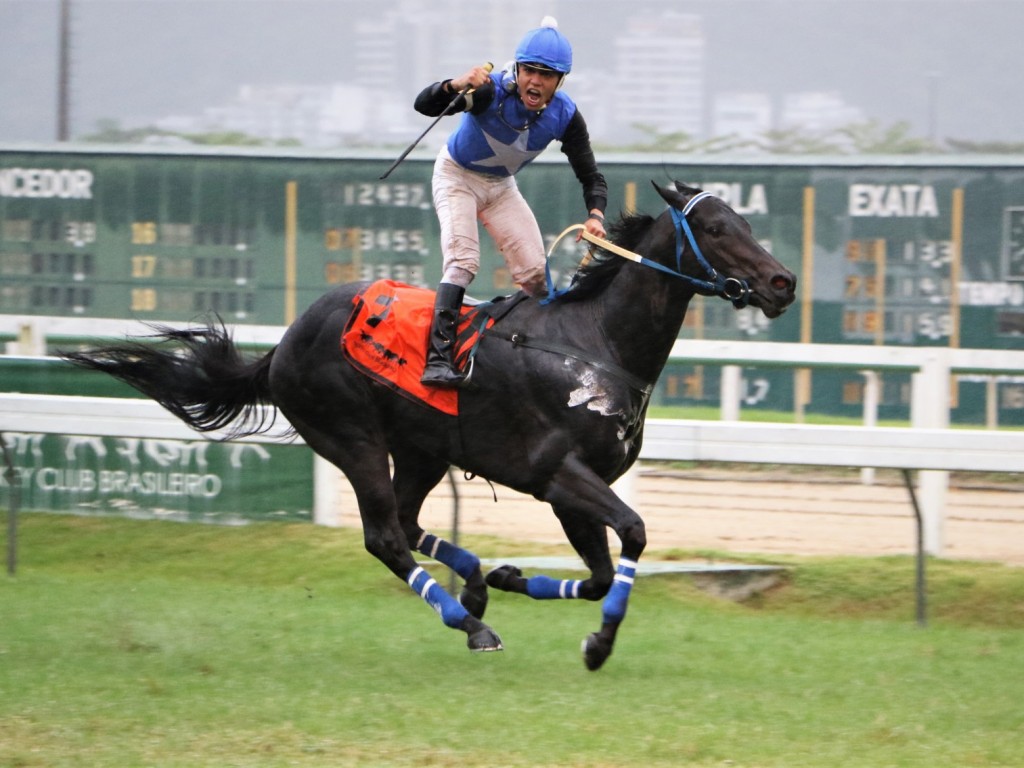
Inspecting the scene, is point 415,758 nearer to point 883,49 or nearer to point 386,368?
point 386,368

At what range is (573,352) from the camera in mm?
6363

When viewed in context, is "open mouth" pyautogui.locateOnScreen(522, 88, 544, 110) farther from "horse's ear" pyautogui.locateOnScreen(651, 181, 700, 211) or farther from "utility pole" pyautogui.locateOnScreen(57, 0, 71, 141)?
"utility pole" pyautogui.locateOnScreen(57, 0, 71, 141)

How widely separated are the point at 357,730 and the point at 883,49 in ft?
477

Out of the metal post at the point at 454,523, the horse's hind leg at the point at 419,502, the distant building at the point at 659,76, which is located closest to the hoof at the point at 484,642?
the horse's hind leg at the point at 419,502

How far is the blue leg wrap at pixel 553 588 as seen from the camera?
253 inches

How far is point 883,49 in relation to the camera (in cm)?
14238

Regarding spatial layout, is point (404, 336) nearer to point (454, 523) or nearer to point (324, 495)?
point (454, 523)

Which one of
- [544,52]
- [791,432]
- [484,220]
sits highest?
[544,52]

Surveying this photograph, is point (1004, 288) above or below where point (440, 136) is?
below

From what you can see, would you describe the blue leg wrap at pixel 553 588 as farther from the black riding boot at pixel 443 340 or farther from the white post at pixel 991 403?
the white post at pixel 991 403

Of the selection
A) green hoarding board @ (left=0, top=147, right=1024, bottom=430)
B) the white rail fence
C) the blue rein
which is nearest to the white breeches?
the blue rein

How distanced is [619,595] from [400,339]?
A: 1.53 metres

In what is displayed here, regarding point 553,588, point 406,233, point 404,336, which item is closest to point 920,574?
point 553,588

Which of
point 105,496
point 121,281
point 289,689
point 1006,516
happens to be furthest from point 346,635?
point 121,281
